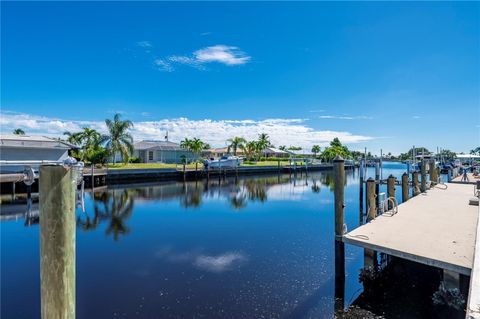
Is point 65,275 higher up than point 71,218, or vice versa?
point 71,218

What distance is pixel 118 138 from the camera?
40.7 metres

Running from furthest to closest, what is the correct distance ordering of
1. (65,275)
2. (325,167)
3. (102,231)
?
(325,167)
(102,231)
(65,275)

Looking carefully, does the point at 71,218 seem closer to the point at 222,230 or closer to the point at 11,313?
the point at 11,313

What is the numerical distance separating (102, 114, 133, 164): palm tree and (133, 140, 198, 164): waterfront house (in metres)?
6.21

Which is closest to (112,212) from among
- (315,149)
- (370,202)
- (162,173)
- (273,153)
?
(370,202)

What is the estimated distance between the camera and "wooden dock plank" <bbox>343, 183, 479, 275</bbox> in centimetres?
567

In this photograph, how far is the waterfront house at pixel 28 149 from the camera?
25.3 m

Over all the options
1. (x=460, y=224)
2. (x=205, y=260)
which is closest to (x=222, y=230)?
(x=205, y=260)

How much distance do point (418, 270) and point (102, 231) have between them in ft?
42.7

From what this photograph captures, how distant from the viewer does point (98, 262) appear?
930cm

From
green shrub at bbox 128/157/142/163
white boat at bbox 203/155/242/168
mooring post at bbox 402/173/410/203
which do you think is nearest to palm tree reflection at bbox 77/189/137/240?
mooring post at bbox 402/173/410/203

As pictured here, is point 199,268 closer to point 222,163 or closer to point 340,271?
point 340,271

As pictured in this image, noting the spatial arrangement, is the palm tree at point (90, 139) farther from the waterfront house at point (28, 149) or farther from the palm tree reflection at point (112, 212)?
the palm tree reflection at point (112, 212)

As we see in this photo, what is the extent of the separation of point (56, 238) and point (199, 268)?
658 centimetres
